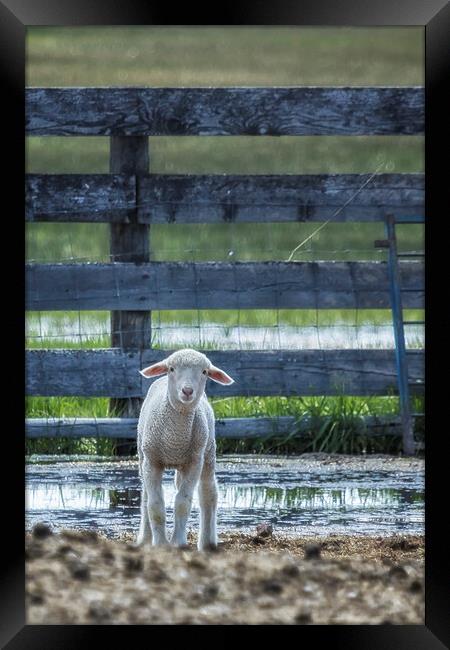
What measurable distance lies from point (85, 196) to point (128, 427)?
1.44 meters

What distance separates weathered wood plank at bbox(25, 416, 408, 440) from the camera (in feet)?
25.6

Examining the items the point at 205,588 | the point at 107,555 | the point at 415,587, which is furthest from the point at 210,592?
the point at 415,587

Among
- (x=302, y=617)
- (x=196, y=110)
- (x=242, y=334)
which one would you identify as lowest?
(x=302, y=617)

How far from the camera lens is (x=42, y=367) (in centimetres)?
788

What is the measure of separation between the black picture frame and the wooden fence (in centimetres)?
409

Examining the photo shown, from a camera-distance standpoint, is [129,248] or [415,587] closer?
[415,587]

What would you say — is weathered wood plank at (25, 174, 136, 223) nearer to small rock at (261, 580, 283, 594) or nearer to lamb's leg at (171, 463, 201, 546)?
lamb's leg at (171, 463, 201, 546)

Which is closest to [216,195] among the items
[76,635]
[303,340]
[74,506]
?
[303,340]

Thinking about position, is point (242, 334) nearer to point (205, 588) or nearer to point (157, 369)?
point (157, 369)

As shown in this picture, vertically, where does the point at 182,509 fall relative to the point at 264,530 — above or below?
above

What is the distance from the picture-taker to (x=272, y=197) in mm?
8133

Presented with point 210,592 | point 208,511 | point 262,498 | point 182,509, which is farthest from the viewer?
point 262,498

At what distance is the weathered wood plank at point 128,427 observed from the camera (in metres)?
7.80

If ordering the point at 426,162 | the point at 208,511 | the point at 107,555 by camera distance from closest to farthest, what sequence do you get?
the point at 426,162 < the point at 107,555 < the point at 208,511
